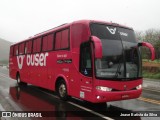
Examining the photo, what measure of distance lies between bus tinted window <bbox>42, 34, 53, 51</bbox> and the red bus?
0.97 ft

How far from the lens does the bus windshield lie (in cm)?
919

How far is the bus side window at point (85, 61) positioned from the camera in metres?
9.49

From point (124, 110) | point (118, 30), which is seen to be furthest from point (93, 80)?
point (118, 30)

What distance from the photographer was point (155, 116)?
340 inches

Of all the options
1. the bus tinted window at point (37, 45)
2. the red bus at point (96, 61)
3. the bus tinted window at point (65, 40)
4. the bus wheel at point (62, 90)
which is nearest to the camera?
the red bus at point (96, 61)

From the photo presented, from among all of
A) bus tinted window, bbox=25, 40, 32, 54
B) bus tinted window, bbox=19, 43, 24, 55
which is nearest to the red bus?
bus tinted window, bbox=25, 40, 32, 54

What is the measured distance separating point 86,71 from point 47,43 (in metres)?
4.50

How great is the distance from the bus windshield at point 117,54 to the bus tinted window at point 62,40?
1.88 metres

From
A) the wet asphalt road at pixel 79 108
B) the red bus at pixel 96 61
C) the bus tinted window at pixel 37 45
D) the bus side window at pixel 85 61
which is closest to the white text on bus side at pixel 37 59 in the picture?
the bus tinted window at pixel 37 45

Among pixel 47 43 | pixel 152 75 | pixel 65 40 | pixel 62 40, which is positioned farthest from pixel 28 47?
pixel 152 75

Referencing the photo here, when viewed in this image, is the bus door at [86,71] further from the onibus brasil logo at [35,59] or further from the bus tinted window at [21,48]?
the bus tinted window at [21,48]

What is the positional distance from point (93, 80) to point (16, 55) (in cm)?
1181

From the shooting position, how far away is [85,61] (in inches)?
386

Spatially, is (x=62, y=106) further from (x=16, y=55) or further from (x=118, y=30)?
(x=16, y=55)
